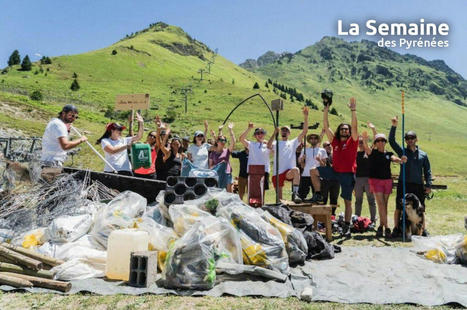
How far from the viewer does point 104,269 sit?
4.69 meters

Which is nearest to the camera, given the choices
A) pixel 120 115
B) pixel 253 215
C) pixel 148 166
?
pixel 253 215

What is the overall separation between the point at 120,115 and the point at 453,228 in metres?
50.6

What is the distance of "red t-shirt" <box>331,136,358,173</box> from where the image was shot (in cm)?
718

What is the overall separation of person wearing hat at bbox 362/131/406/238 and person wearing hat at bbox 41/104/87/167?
5151 mm

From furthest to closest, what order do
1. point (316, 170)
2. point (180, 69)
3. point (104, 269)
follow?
point (180, 69)
point (316, 170)
point (104, 269)

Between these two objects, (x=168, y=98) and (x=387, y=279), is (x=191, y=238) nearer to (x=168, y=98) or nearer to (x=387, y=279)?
(x=387, y=279)

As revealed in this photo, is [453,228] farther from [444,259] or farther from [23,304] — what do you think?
[23,304]

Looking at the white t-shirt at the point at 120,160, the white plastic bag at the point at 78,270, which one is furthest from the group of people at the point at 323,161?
the white plastic bag at the point at 78,270

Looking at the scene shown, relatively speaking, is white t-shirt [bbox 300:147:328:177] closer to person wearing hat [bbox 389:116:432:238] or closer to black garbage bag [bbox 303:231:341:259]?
person wearing hat [bbox 389:116:432:238]

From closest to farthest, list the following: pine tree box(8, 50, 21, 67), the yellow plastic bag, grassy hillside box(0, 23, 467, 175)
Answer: the yellow plastic bag, grassy hillside box(0, 23, 467, 175), pine tree box(8, 50, 21, 67)

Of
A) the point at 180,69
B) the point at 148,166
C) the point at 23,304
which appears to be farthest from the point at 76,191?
the point at 180,69

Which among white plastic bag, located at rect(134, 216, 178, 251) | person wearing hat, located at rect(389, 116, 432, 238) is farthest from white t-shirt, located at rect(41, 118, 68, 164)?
person wearing hat, located at rect(389, 116, 432, 238)

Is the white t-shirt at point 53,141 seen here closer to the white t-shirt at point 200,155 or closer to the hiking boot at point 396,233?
the white t-shirt at point 200,155

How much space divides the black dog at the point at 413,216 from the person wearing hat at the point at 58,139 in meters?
5.65
